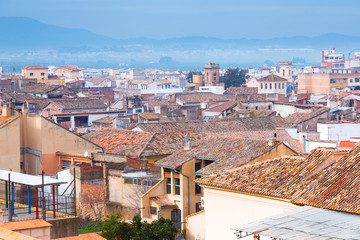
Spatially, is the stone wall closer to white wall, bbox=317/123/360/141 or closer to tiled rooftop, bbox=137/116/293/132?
tiled rooftop, bbox=137/116/293/132

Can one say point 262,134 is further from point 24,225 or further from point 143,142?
point 24,225

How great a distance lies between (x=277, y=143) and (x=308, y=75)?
270 ft

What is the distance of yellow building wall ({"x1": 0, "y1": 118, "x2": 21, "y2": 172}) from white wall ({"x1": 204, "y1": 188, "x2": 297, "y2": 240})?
11045mm

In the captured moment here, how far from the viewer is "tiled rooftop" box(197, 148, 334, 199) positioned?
1534cm

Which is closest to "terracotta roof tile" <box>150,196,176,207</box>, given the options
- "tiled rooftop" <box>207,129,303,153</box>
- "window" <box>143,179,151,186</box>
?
"window" <box>143,179,151,186</box>

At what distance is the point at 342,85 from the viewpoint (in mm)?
97250

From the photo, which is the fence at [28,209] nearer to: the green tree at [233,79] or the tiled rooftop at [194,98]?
the tiled rooftop at [194,98]

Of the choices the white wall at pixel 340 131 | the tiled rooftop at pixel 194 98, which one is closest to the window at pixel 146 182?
the white wall at pixel 340 131

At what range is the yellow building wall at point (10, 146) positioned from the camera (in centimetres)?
2620

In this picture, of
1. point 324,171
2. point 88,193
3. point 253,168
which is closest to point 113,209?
point 88,193

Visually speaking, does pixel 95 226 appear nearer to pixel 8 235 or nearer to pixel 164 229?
pixel 164 229

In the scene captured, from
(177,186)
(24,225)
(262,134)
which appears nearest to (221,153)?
(177,186)

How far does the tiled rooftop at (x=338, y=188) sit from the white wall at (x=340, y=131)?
19254 millimetres

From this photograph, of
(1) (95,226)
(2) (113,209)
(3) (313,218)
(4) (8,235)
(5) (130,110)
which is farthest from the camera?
(5) (130,110)
